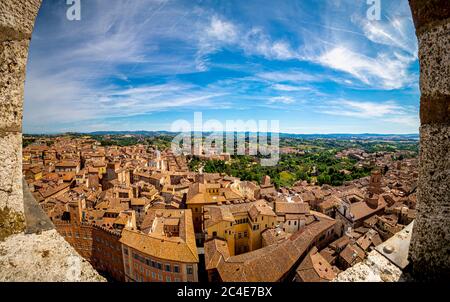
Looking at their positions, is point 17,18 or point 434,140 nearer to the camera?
point 434,140

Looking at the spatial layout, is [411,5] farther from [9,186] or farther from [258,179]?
[258,179]

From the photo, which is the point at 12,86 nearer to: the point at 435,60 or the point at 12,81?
the point at 12,81

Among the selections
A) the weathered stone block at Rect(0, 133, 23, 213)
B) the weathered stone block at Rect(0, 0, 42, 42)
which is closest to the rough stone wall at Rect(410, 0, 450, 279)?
the weathered stone block at Rect(0, 0, 42, 42)

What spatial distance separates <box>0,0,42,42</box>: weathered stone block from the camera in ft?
4.65

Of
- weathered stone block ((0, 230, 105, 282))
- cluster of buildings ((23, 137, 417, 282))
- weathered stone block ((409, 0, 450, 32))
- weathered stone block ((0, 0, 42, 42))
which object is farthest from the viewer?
cluster of buildings ((23, 137, 417, 282))

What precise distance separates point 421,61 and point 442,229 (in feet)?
2.96

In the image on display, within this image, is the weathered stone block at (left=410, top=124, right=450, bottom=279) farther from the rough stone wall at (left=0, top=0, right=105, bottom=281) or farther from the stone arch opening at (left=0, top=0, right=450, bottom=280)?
the rough stone wall at (left=0, top=0, right=105, bottom=281)

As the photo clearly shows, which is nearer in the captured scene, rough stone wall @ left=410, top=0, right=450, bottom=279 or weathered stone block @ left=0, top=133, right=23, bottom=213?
rough stone wall @ left=410, top=0, right=450, bottom=279

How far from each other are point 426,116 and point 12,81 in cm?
247

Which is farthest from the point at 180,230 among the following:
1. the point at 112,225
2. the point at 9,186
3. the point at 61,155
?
the point at 61,155

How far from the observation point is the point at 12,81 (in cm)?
147

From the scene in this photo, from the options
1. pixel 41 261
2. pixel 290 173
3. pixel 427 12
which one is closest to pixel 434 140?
pixel 427 12

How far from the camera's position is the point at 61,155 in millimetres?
49719
